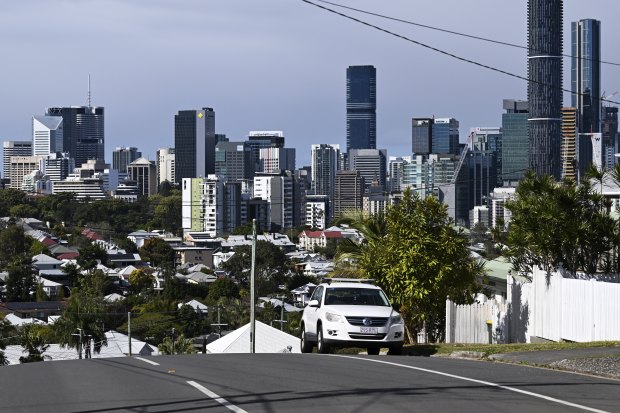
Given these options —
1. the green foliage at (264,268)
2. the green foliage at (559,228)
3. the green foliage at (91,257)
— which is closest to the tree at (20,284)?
the green foliage at (91,257)

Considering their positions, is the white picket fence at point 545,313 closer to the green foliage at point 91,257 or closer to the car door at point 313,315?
the car door at point 313,315

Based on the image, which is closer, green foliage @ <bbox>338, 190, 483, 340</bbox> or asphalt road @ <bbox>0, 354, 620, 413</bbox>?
asphalt road @ <bbox>0, 354, 620, 413</bbox>

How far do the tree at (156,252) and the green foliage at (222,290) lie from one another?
3984 cm

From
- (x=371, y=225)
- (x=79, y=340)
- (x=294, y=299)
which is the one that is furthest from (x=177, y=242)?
(x=371, y=225)

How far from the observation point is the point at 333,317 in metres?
20.8

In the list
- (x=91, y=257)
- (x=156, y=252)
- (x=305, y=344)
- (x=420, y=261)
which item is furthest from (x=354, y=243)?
(x=156, y=252)

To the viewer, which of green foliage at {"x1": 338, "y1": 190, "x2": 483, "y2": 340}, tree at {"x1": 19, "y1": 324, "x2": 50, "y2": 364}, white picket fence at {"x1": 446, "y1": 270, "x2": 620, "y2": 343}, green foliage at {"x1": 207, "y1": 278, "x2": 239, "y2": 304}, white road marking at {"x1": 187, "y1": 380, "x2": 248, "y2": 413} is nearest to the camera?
white road marking at {"x1": 187, "y1": 380, "x2": 248, "y2": 413}

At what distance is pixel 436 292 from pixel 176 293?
6643cm

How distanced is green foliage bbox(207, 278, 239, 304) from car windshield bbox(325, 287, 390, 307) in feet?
231

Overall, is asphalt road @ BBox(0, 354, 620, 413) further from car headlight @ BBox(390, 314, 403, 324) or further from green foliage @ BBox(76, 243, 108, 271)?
green foliage @ BBox(76, 243, 108, 271)

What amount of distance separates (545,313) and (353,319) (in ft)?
21.2

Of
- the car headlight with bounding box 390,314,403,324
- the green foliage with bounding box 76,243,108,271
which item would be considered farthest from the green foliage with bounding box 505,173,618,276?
the green foliage with bounding box 76,243,108,271

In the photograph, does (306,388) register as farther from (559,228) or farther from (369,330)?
(559,228)

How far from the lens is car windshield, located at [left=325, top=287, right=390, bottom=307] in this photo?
21.4 m
